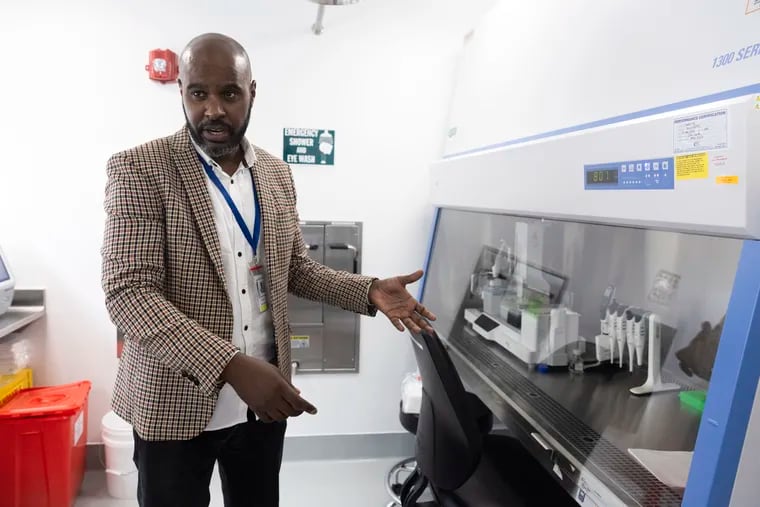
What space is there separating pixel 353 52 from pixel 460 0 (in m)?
0.55

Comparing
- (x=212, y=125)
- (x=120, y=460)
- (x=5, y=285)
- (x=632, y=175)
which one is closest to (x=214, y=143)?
(x=212, y=125)

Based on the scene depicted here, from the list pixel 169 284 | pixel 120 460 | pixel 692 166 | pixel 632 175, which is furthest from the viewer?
pixel 120 460

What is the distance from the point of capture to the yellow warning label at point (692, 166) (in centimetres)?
87

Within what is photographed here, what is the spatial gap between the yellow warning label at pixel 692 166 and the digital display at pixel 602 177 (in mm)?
146

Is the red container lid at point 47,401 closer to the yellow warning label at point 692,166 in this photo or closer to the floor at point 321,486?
the floor at point 321,486

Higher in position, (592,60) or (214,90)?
(592,60)

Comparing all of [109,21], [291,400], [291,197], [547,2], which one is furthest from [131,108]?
[291,400]

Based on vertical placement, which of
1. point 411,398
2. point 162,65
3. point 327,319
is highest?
point 162,65

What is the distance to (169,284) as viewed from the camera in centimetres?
112

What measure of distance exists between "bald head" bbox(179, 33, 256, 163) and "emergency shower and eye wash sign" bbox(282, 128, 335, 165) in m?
1.17

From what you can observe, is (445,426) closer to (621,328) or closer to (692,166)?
(621,328)

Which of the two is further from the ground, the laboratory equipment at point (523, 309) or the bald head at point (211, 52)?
the bald head at point (211, 52)

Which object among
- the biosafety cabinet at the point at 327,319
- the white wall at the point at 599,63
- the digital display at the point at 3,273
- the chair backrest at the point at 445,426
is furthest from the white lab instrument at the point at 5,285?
the white wall at the point at 599,63

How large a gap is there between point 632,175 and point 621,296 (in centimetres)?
62
